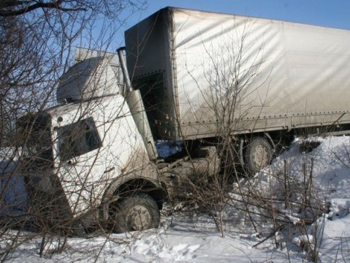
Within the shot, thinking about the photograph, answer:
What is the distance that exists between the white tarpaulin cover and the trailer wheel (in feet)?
1.23

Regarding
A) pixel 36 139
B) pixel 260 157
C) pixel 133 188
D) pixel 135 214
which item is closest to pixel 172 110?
pixel 133 188

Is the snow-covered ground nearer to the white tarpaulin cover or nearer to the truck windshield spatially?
the truck windshield

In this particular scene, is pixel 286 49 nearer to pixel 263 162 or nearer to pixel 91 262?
pixel 263 162

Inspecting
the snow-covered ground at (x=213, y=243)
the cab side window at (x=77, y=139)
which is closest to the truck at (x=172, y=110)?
the cab side window at (x=77, y=139)

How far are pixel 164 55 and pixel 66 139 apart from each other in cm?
302

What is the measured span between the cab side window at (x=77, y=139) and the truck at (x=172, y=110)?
0.01 m

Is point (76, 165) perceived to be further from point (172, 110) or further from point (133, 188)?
point (172, 110)

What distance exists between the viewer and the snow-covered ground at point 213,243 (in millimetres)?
4461

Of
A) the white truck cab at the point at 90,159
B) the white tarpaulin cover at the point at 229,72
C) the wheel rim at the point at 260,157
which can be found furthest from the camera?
the wheel rim at the point at 260,157

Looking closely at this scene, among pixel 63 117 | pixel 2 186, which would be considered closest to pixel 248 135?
pixel 63 117

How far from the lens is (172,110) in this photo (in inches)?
272

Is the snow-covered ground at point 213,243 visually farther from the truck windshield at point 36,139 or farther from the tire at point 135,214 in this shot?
the truck windshield at point 36,139

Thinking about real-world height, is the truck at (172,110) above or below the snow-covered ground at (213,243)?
above

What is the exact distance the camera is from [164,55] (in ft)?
22.8
